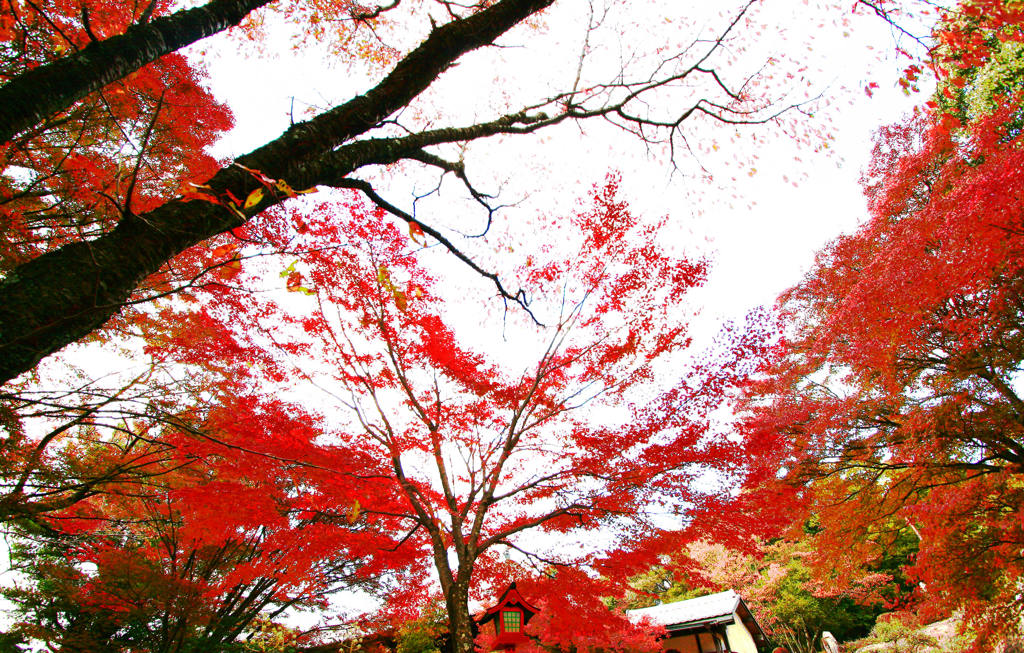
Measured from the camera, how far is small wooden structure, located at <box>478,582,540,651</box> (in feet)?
43.1

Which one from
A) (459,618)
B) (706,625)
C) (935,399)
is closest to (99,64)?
(459,618)

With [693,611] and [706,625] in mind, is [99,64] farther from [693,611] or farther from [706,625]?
[693,611]

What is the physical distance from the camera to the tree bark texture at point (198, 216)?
1.76 meters

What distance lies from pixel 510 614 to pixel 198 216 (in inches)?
569

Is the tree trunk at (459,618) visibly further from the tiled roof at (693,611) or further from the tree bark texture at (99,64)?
the tiled roof at (693,611)

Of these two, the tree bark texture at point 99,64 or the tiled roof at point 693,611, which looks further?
the tiled roof at point 693,611

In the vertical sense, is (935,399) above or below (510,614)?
above

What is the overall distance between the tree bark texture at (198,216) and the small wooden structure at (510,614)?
13.4m

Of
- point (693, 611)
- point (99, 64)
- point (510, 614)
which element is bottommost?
point (693, 611)

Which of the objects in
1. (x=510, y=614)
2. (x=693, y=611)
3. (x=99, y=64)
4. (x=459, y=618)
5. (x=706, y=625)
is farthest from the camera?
(x=693, y=611)

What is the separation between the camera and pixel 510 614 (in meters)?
13.4

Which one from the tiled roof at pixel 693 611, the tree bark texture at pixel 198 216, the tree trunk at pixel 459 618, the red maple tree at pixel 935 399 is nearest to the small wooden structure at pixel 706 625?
the tiled roof at pixel 693 611

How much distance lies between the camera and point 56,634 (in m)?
7.61

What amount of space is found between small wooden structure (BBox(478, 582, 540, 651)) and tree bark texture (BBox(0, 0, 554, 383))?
13.4 metres
